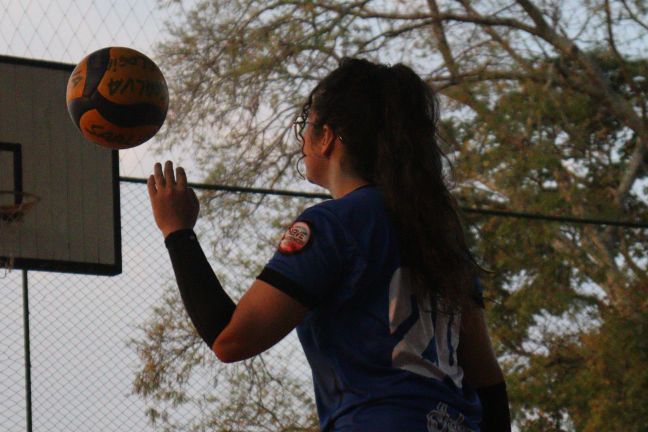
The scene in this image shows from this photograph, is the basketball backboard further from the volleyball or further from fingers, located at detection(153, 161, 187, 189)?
fingers, located at detection(153, 161, 187, 189)

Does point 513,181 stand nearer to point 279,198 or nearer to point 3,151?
point 279,198

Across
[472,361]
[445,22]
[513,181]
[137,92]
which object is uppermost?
[445,22]

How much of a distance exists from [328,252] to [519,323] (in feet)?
27.7

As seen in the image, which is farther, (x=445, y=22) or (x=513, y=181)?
(x=445, y=22)

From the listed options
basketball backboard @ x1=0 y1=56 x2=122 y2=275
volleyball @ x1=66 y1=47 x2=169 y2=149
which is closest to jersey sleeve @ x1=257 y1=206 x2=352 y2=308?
volleyball @ x1=66 y1=47 x2=169 y2=149

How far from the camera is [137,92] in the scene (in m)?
3.21

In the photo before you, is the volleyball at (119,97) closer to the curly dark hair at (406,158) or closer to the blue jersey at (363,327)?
the curly dark hair at (406,158)

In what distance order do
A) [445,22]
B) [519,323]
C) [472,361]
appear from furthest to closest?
[445,22], [519,323], [472,361]

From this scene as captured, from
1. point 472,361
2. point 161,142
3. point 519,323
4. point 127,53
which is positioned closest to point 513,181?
point 519,323

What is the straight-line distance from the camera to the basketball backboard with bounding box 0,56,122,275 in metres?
5.93

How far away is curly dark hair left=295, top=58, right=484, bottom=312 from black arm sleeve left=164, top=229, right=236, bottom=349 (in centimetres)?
29

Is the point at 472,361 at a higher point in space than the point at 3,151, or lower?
lower

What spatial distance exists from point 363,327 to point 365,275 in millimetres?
78

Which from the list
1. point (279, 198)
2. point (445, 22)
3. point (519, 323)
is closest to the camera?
point (279, 198)
